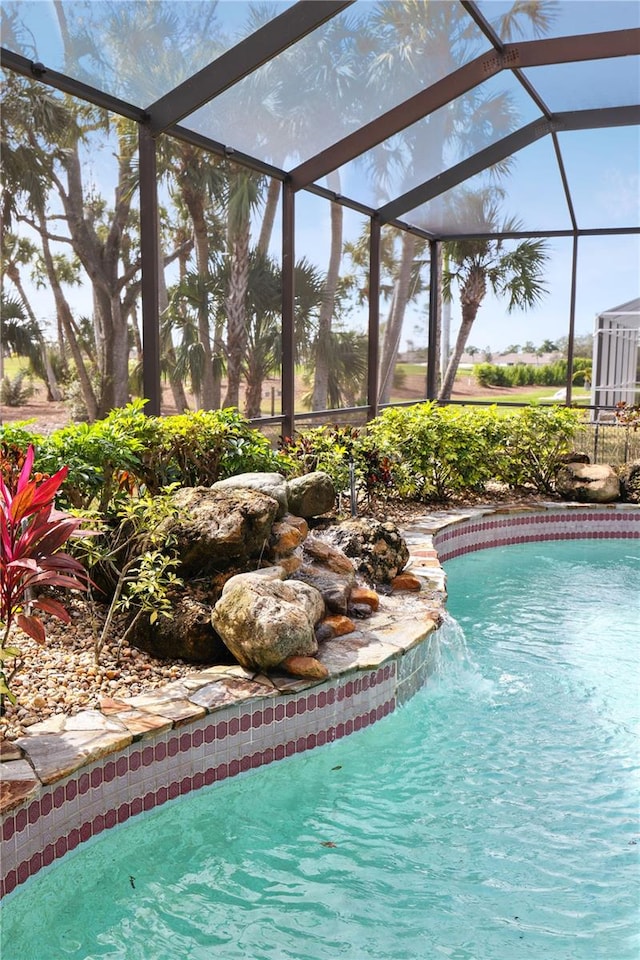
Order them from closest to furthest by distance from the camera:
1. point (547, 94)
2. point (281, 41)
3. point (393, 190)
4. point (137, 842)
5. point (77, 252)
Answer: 1. point (137, 842)
2. point (281, 41)
3. point (77, 252)
4. point (547, 94)
5. point (393, 190)

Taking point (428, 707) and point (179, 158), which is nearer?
point (428, 707)

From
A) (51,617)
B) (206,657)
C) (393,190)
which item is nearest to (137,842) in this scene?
(206,657)

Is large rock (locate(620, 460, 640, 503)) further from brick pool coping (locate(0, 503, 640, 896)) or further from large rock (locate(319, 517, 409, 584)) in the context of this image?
brick pool coping (locate(0, 503, 640, 896))

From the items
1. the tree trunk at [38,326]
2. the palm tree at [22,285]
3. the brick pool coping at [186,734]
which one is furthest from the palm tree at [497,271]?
Answer: the brick pool coping at [186,734]

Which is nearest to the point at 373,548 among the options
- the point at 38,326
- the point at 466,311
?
the point at 38,326

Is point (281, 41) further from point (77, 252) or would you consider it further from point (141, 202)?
point (77, 252)

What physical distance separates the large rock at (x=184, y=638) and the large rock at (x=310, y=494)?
166 centimetres

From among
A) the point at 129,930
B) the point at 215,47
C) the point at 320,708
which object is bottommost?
the point at 129,930

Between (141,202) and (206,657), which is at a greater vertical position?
(141,202)

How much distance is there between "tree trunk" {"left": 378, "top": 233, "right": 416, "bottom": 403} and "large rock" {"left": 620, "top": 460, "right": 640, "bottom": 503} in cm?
596

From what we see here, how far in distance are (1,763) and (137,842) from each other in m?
0.61

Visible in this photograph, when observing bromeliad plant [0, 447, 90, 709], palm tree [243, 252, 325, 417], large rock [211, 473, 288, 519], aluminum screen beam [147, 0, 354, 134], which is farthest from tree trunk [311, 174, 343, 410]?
bromeliad plant [0, 447, 90, 709]

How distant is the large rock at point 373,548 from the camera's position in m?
5.22

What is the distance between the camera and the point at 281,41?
5.82 metres
